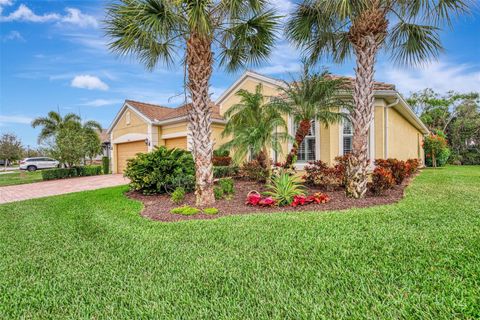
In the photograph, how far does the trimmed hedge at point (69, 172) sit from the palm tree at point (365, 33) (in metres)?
18.7

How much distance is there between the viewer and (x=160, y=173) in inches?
385

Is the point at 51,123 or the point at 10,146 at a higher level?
the point at 51,123

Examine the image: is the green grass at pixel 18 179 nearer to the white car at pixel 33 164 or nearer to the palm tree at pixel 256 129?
the white car at pixel 33 164

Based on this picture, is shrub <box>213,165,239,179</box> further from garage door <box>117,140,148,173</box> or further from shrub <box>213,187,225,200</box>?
garage door <box>117,140,148,173</box>

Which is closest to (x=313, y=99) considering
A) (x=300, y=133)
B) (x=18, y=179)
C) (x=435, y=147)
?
(x=300, y=133)

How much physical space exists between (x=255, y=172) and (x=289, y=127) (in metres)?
3.01

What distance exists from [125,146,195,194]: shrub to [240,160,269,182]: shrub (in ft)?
10.1

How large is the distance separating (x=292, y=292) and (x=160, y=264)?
1.91 metres

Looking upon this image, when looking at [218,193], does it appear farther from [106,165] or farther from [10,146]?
[10,146]

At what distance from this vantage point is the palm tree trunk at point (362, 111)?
25.6 feet

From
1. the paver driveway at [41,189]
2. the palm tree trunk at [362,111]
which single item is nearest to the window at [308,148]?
the palm tree trunk at [362,111]

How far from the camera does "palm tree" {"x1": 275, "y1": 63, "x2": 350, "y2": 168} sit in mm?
9047

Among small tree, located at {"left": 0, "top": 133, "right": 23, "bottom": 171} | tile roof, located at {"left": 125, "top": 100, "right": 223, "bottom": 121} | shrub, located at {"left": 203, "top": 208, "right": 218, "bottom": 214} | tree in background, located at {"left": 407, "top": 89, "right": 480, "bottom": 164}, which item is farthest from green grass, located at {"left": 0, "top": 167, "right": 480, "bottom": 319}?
small tree, located at {"left": 0, "top": 133, "right": 23, "bottom": 171}

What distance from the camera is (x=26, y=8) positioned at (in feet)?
33.8
